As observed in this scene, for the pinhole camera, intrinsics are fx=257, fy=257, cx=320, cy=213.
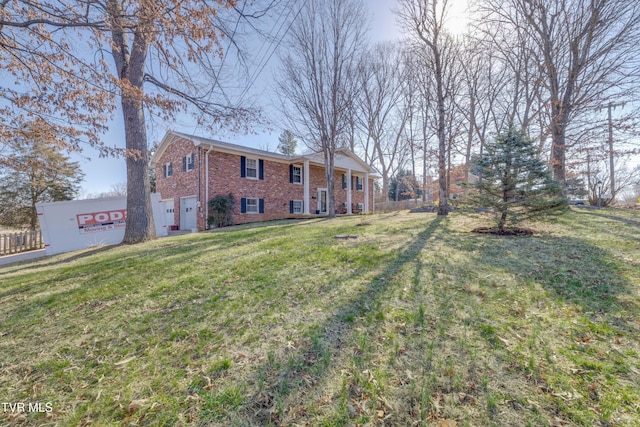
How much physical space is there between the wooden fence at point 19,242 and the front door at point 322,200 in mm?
14776

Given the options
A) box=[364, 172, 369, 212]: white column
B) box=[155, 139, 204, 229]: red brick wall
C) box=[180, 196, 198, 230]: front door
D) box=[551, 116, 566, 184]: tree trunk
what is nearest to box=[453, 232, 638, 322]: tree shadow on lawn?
box=[551, 116, 566, 184]: tree trunk

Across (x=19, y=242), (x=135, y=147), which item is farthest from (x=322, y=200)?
(x=19, y=242)

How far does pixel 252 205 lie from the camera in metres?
14.9

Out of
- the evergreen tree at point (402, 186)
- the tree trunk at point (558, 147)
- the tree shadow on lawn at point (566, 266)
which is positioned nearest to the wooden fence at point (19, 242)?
the tree shadow on lawn at point (566, 266)

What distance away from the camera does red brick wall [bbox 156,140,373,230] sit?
13.4 metres

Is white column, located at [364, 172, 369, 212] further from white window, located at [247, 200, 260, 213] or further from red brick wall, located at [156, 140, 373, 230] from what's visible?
white window, located at [247, 200, 260, 213]

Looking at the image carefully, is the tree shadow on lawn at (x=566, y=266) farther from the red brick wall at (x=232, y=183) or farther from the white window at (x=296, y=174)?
the white window at (x=296, y=174)

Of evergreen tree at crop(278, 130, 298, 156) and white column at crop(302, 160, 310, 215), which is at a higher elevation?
evergreen tree at crop(278, 130, 298, 156)

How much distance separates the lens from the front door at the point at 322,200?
1803cm

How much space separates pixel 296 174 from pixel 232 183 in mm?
4424

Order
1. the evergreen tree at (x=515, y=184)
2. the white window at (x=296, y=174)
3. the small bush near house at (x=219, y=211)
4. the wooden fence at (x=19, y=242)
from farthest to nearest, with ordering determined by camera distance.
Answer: the white window at (x=296, y=174) → the small bush near house at (x=219, y=211) → the wooden fence at (x=19, y=242) → the evergreen tree at (x=515, y=184)

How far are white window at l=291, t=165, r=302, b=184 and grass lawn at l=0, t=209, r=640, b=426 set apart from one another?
12.9m

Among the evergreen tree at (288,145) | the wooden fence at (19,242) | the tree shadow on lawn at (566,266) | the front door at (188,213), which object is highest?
the evergreen tree at (288,145)

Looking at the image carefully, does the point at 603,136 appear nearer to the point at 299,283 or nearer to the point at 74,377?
the point at 299,283
